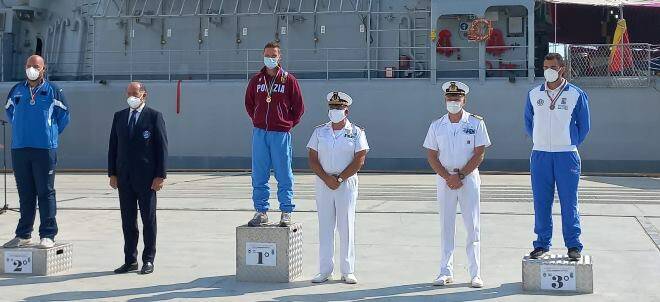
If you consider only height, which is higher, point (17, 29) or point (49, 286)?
point (17, 29)

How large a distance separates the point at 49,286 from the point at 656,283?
499cm

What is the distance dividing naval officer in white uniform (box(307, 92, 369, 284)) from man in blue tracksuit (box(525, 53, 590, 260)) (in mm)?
1433

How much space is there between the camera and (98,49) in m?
21.7

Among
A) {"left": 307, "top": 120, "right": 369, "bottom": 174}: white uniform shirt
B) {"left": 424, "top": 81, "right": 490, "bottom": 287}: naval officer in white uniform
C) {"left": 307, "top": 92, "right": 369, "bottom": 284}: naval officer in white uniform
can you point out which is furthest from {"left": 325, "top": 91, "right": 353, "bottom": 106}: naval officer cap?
{"left": 424, "top": 81, "right": 490, "bottom": 287}: naval officer in white uniform

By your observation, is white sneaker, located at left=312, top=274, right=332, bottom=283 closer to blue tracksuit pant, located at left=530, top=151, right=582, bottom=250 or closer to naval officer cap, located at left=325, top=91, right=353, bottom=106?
naval officer cap, located at left=325, top=91, right=353, bottom=106

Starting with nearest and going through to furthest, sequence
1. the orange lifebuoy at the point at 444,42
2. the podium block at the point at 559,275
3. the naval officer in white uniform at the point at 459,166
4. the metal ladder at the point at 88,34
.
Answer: the podium block at the point at 559,275 < the naval officer in white uniform at the point at 459,166 < the orange lifebuoy at the point at 444,42 < the metal ladder at the point at 88,34

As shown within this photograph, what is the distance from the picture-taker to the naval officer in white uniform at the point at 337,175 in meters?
6.79

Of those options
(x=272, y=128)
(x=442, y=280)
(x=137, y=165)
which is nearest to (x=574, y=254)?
(x=442, y=280)

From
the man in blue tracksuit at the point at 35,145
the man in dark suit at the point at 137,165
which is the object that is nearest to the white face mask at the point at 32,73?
the man in blue tracksuit at the point at 35,145

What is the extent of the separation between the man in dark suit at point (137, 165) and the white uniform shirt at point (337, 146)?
1459 mm

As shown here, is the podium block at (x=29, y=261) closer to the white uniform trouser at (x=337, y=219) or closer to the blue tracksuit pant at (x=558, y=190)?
the white uniform trouser at (x=337, y=219)

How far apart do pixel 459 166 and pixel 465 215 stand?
41cm

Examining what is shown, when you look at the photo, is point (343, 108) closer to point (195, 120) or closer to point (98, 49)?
point (195, 120)

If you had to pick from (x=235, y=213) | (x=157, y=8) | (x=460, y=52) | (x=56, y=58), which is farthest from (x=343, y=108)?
(x=56, y=58)
